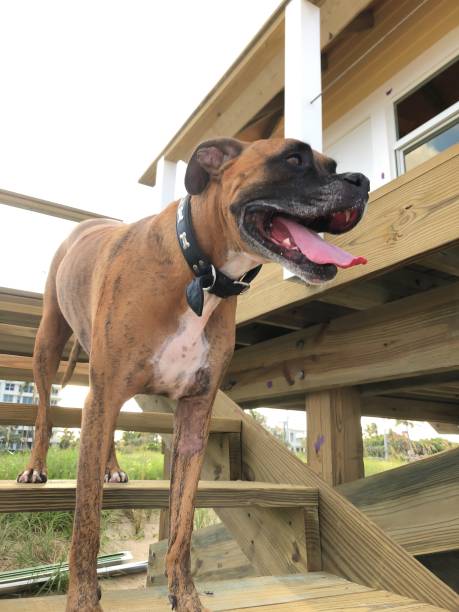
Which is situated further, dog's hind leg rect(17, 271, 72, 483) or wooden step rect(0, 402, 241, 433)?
wooden step rect(0, 402, 241, 433)

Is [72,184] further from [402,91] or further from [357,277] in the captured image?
[357,277]

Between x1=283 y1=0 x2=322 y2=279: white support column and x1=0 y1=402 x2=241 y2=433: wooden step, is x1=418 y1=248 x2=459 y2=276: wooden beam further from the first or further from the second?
x1=0 y1=402 x2=241 y2=433: wooden step

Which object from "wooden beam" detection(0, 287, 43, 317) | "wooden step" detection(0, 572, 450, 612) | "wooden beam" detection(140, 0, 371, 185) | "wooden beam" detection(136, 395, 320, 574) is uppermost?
"wooden beam" detection(140, 0, 371, 185)

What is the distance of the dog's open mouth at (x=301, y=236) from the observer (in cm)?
125

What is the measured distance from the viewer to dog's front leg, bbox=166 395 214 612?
132 centimetres

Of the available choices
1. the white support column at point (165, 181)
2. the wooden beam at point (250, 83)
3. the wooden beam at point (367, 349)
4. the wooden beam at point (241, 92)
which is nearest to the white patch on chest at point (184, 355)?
the wooden beam at point (367, 349)

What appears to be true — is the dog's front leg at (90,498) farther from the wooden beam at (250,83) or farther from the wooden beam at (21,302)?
the wooden beam at (250,83)

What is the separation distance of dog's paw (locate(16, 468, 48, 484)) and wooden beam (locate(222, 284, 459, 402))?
1531mm

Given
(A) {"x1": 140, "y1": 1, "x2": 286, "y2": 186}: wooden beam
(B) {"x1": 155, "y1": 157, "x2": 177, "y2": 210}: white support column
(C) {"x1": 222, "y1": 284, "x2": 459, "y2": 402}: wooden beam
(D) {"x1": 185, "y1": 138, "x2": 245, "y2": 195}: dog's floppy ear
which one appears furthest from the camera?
(B) {"x1": 155, "y1": 157, "x2": 177, "y2": 210}: white support column

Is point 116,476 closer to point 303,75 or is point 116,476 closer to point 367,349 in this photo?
point 367,349

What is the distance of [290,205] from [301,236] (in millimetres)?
87

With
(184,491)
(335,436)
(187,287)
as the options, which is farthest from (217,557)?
(187,287)

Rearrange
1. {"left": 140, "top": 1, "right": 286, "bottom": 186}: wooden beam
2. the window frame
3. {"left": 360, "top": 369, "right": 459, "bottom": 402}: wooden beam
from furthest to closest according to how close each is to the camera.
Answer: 1. the window frame
2. {"left": 140, "top": 1, "right": 286, "bottom": 186}: wooden beam
3. {"left": 360, "top": 369, "right": 459, "bottom": 402}: wooden beam

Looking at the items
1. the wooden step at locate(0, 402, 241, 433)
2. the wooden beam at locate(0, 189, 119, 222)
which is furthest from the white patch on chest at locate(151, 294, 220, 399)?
the wooden beam at locate(0, 189, 119, 222)
